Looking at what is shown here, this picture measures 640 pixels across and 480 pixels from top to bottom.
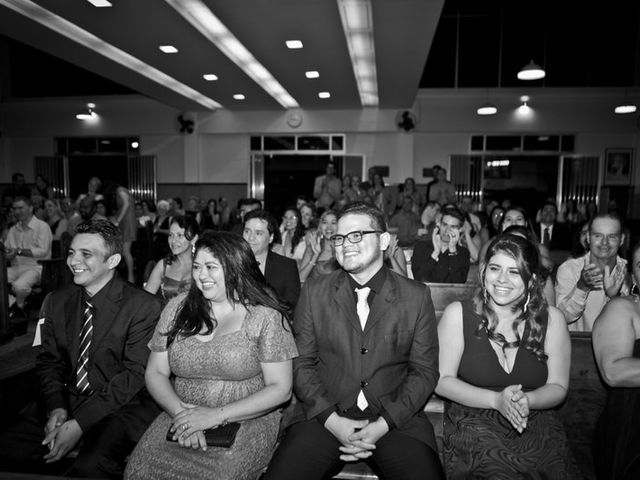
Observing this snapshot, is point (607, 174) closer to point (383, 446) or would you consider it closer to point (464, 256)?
point (464, 256)

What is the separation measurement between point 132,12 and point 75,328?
5335 millimetres

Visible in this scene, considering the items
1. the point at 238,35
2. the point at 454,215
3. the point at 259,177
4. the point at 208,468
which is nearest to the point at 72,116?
the point at 259,177

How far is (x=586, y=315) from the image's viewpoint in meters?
3.14

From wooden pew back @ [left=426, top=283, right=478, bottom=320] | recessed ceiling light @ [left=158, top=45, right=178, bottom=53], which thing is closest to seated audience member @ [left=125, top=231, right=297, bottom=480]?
wooden pew back @ [left=426, top=283, right=478, bottom=320]

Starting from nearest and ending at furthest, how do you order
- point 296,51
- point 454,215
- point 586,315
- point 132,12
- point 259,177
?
point 586,315 < point 454,215 < point 132,12 < point 296,51 < point 259,177

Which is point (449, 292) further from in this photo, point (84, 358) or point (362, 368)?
point (84, 358)

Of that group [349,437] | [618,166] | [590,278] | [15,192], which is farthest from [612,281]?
[15,192]

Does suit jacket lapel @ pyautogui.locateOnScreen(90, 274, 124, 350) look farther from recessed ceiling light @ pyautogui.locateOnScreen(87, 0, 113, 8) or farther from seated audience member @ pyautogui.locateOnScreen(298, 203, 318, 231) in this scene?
recessed ceiling light @ pyautogui.locateOnScreen(87, 0, 113, 8)

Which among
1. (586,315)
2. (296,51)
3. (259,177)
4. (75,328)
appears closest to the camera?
(75,328)

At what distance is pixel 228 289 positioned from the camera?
219 cm

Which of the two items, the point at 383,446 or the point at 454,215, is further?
the point at 454,215

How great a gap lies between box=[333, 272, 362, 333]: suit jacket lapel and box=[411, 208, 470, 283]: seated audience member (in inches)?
88.3

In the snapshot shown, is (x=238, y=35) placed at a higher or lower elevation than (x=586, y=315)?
higher

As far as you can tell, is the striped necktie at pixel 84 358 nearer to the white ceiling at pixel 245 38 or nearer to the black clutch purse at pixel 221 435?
the black clutch purse at pixel 221 435
